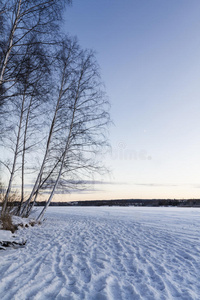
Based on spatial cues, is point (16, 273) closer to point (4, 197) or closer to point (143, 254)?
point (143, 254)

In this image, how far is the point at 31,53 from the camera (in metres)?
4.95

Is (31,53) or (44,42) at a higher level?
(44,42)

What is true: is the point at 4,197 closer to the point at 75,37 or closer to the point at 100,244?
the point at 100,244

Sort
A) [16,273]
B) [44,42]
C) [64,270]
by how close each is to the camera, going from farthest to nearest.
A: [44,42]
[64,270]
[16,273]

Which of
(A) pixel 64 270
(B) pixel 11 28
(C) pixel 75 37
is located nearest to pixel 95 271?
(A) pixel 64 270

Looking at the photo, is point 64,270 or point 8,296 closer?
point 8,296

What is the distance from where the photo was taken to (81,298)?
8.88ft

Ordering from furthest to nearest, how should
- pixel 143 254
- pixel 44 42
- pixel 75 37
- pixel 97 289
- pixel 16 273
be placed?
1. pixel 75 37
2. pixel 44 42
3. pixel 143 254
4. pixel 16 273
5. pixel 97 289

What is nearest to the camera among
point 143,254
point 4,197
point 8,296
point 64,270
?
point 8,296

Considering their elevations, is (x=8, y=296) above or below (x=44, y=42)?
below

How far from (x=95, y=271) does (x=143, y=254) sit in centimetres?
156

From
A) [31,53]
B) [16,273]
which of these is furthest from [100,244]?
[31,53]

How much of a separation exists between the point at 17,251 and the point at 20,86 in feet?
13.2

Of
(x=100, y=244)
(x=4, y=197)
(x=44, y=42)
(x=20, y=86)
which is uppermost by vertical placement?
(x=44, y=42)
